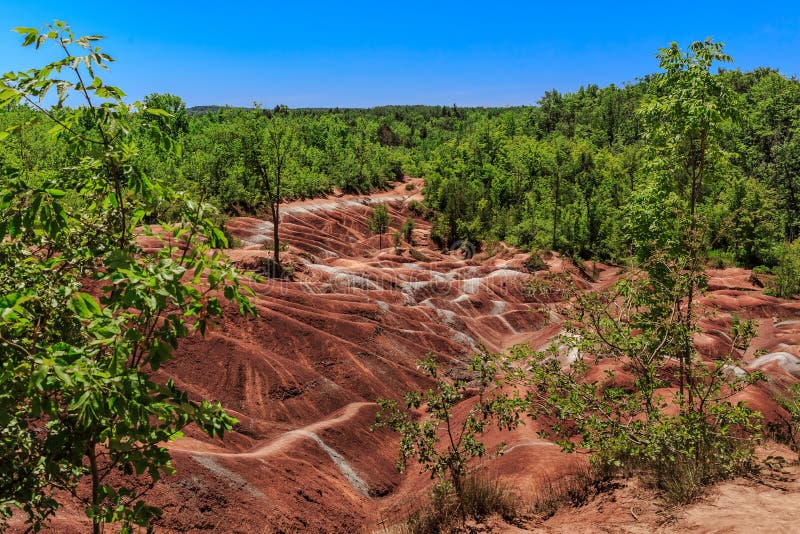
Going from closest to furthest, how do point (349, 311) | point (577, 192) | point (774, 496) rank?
point (774, 496)
point (349, 311)
point (577, 192)

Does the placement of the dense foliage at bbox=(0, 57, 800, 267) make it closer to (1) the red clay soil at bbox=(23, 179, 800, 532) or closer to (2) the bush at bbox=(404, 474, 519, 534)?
(1) the red clay soil at bbox=(23, 179, 800, 532)

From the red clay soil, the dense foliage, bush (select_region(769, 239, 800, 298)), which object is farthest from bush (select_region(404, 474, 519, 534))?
bush (select_region(769, 239, 800, 298))

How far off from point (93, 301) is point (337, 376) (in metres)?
21.6

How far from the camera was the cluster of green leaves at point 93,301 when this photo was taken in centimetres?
381

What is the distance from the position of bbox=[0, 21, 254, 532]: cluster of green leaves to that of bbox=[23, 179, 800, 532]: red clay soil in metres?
5.36

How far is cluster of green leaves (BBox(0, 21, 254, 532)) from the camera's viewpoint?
3.81 meters

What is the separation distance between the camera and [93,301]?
3.71m

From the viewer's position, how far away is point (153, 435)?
476 centimetres

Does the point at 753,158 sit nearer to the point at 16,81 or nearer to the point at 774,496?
the point at 774,496

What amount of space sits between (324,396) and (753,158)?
3119 inches

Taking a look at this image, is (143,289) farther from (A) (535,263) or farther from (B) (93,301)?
(A) (535,263)

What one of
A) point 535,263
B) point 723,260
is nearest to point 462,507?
point 535,263

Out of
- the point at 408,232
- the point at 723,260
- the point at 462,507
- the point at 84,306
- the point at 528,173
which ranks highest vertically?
the point at 528,173

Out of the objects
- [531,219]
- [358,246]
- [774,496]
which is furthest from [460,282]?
[774,496]
